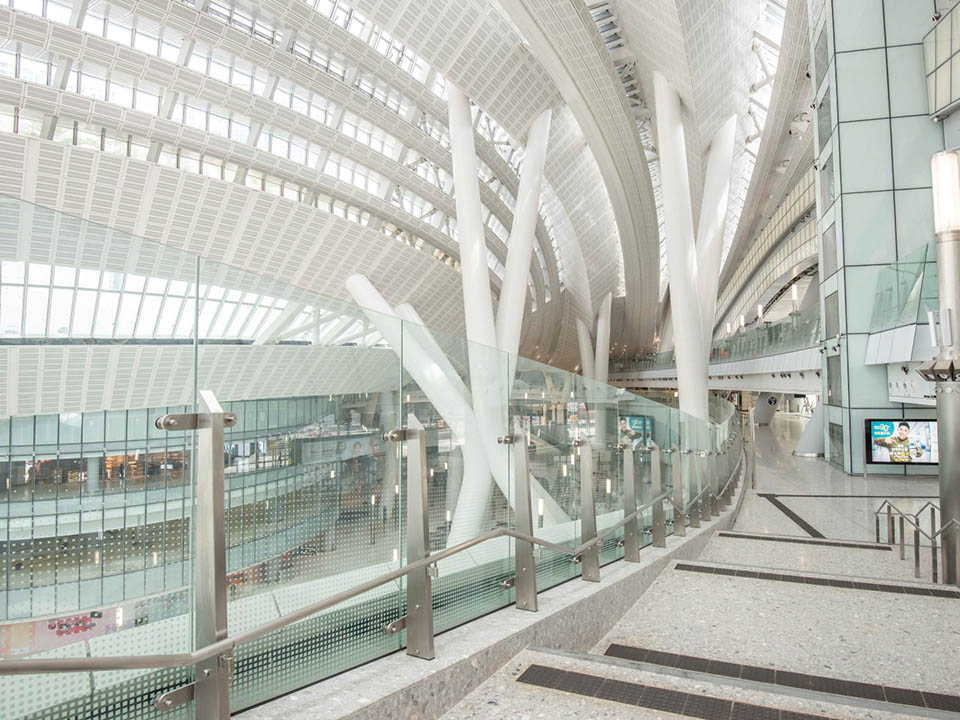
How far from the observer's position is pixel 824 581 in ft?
19.8

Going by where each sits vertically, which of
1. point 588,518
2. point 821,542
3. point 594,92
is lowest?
point 821,542

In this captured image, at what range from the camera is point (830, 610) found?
5.25 metres

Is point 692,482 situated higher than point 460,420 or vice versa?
point 460,420

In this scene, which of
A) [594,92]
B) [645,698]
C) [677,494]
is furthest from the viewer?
[594,92]

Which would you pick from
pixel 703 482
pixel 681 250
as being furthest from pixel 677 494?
pixel 681 250

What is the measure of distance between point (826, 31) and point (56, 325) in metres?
22.1

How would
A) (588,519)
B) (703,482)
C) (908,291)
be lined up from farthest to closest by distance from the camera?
(908,291) < (703,482) < (588,519)

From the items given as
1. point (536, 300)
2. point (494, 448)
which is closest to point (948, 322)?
point (494, 448)

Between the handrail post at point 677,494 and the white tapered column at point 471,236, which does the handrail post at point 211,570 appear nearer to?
the handrail post at point 677,494

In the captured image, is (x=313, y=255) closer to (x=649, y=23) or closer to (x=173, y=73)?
(x=173, y=73)

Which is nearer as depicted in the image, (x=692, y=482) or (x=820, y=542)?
(x=820, y=542)

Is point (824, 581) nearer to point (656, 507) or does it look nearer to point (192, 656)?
point (656, 507)

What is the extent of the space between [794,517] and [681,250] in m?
9.70

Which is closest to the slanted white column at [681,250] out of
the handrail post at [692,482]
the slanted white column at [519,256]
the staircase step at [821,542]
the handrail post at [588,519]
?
the slanted white column at [519,256]
